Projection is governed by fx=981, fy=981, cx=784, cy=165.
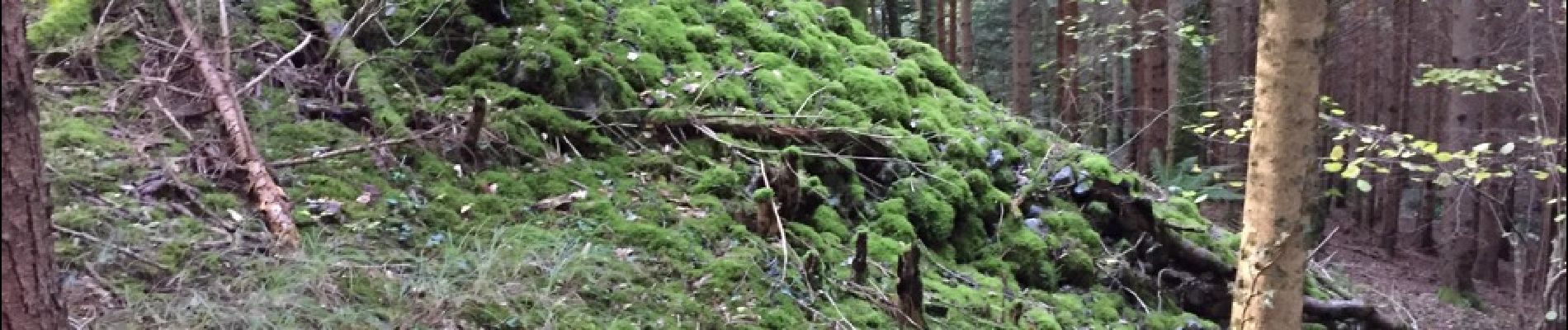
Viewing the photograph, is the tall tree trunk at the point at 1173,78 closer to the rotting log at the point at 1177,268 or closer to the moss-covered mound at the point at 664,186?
the rotting log at the point at 1177,268

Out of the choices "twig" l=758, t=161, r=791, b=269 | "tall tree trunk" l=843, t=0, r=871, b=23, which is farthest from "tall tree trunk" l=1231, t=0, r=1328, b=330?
"tall tree trunk" l=843, t=0, r=871, b=23

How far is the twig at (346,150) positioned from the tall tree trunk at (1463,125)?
35.8ft

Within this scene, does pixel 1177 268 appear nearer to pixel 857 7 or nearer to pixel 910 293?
pixel 910 293

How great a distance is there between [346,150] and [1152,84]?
10.1 m

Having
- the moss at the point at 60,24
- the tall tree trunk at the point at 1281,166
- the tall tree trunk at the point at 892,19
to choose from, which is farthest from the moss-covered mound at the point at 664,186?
the tall tree trunk at the point at 892,19

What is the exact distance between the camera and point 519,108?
200 inches

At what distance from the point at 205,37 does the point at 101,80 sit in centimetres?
48

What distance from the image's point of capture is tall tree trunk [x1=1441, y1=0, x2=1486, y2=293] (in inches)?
469

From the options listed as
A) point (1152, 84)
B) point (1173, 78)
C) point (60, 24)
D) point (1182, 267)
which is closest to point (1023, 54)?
point (1152, 84)

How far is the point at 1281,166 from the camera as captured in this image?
11.6 feet

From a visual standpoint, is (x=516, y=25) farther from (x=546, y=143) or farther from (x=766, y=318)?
(x=766, y=318)

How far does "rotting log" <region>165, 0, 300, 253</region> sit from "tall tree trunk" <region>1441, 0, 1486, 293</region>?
11.6 meters

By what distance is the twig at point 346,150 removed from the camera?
4.27 metres

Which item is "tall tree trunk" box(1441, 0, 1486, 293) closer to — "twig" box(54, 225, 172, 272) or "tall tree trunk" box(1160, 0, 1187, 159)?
"tall tree trunk" box(1160, 0, 1187, 159)
